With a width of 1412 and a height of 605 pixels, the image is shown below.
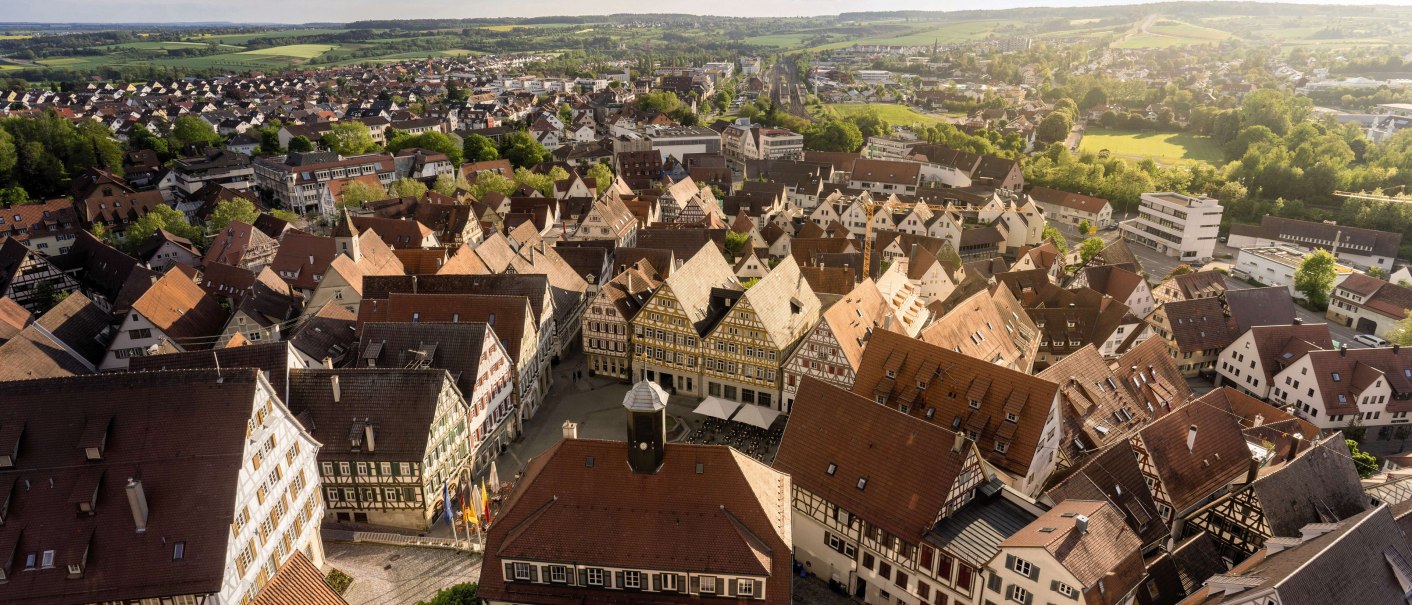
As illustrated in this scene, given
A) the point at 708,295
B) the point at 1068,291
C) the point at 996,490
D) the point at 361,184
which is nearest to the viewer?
the point at 996,490

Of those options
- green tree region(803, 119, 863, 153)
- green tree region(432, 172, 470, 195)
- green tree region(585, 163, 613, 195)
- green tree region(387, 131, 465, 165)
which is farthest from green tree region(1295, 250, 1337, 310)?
green tree region(387, 131, 465, 165)

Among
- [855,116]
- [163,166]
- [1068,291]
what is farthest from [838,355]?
[855,116]

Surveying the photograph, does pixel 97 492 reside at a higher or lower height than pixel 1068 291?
higher

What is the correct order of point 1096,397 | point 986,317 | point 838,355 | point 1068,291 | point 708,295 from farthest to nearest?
1. point 1068,291
2. point 708,295
3. point 986,317
4. point 838,355
5. point 1096,397

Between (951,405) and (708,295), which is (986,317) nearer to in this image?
(951,405)

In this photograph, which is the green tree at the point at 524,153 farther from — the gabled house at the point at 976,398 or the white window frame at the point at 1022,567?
the white window frame at the point at 1022,567

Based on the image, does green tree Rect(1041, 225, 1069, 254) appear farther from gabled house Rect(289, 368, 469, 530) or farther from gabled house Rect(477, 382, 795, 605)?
gabled house Rect(289, 368, 469, 530)
